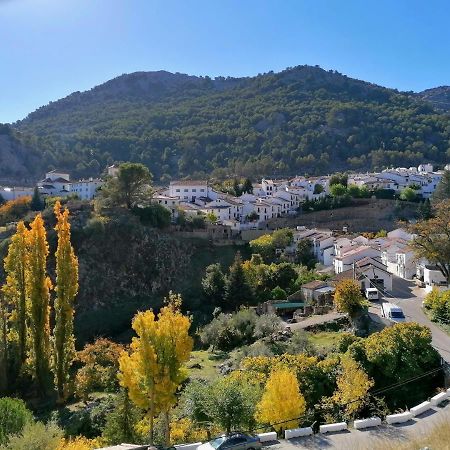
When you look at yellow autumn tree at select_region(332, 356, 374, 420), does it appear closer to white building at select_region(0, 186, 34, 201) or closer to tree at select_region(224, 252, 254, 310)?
tree at select_region(224, 252, 254, 310)

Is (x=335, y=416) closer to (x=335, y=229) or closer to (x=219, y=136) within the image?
(x=335, y=229)

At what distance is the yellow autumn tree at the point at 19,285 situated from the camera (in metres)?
24.2

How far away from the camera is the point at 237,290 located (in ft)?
121

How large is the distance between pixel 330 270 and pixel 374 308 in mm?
14266

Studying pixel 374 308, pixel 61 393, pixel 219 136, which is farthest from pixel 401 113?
pixel 61 393

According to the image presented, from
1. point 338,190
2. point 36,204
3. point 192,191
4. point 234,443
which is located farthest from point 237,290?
point 338,190

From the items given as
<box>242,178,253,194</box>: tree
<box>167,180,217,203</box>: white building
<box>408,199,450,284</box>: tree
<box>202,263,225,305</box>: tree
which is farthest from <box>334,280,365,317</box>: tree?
<box>242,178,253,194</box>: tree

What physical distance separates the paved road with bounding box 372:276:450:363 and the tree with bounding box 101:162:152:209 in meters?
23.9

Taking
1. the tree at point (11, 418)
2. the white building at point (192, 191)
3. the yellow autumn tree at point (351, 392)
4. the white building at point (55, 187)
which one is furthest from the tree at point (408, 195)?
the tree at point (11, 418)

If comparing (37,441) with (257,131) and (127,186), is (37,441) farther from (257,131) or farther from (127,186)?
(257,131)

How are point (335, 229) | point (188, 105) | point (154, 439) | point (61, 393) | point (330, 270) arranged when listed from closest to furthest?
point (154, 439) → point (61, 393) → point (330, 270) → point (335, 229) → point (188, 105)

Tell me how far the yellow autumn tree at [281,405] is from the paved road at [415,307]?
7.24 m

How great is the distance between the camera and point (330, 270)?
40250 millimetres

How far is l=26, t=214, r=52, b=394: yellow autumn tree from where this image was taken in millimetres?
23656
